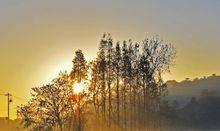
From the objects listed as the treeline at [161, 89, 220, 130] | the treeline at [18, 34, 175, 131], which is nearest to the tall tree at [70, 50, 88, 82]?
the treeline at [18, 34, 175, 131]

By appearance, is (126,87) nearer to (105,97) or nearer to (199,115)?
(105,97)

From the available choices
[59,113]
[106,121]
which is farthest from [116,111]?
[59,113]

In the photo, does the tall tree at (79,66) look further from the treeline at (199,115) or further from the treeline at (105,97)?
the treeline at (199,115)

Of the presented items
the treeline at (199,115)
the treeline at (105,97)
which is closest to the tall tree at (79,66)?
the treeline at (105,97)

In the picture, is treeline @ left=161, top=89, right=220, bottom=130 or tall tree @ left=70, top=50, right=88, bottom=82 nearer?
tall tree @ left=70, top=50, right=88, bottom=82

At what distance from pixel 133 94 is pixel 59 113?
28.6m

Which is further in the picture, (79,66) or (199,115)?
(199,115)

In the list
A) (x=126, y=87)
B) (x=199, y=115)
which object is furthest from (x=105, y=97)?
(x=199, y=115)

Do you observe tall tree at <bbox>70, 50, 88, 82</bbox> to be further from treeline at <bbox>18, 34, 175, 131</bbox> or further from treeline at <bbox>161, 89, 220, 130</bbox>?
treeline at <bbox>161, 89, 220, 130</bbox>

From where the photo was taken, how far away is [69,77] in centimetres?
9225

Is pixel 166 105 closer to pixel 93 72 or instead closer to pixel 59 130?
pixel 93 72

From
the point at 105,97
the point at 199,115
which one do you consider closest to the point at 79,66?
the point at 105,97

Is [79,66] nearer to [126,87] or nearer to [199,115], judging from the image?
[126,87]

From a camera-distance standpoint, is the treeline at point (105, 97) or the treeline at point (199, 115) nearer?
the treeline at point (105, 97)
